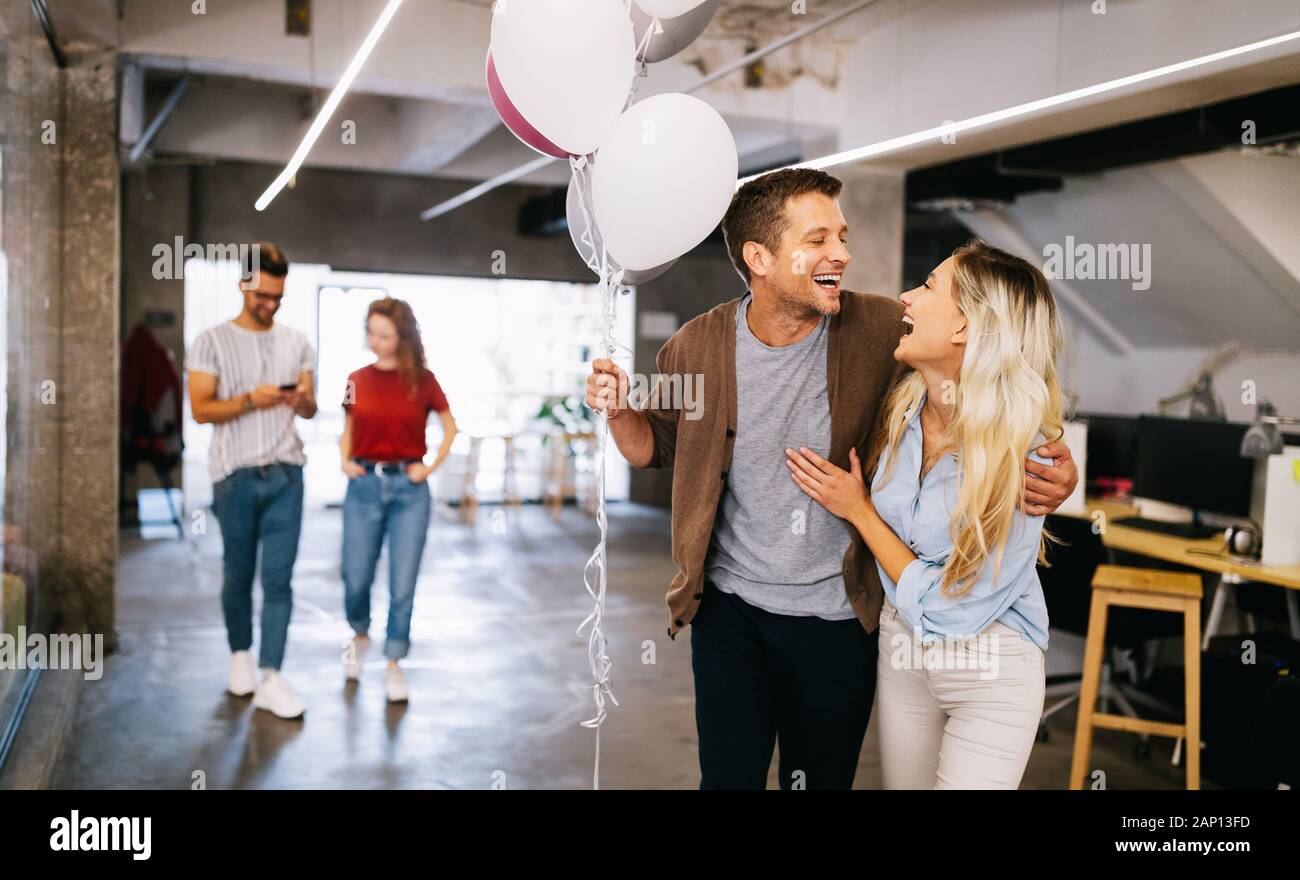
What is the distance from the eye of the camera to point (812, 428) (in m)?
2.28

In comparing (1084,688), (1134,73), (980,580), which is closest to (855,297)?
(980,580)

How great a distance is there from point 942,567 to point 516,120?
4.08ft

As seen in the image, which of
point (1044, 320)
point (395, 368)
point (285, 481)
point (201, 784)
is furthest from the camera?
point (395, 368)

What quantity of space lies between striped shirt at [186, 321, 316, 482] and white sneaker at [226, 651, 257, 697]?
0.86 m

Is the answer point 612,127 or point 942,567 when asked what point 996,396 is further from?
point 612,127

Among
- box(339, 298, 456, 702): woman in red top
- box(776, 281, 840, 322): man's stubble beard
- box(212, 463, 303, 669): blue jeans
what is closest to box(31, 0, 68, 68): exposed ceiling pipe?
box(339, 298, 456, 702): woman in red top

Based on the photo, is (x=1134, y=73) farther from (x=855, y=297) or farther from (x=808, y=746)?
(x=808, y=746)

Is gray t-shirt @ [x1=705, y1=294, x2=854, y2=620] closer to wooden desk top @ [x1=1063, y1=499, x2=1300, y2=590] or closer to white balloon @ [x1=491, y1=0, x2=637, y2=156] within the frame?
white balloon @ [x1=491, y1=0, x2=637, y2=156]

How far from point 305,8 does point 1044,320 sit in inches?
189

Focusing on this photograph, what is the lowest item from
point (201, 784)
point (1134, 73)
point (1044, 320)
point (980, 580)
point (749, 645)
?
point (201, 784)

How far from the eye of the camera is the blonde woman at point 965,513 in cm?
198

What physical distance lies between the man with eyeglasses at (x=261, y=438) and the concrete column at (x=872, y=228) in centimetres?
384

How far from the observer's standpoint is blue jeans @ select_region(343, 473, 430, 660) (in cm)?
455

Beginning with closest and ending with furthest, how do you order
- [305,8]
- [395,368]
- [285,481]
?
[285,481] → [395,368] → [305,8]
